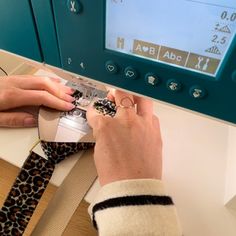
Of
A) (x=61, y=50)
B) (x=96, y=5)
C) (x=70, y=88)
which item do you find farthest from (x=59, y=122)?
(x=96, y=5)

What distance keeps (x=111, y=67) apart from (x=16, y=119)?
1.00 feet

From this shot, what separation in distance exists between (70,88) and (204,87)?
376 mm

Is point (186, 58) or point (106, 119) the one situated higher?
point (186, 58)

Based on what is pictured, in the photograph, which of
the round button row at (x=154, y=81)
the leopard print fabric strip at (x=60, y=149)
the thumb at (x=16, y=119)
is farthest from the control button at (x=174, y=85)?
the thumb at (x=16, y=119)

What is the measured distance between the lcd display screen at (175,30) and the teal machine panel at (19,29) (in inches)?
5.1

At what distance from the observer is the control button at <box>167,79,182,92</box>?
15.2 inches

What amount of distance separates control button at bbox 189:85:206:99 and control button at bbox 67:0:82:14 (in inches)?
7.2

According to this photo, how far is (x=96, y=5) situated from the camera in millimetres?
357

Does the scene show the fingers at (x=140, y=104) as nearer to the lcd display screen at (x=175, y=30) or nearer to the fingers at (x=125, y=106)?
the fingers at (x=125, y=106)

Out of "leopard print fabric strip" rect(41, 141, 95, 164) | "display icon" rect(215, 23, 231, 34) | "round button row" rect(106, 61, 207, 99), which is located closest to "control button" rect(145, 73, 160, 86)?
"round button row" rect(106, 61, 207, 99)

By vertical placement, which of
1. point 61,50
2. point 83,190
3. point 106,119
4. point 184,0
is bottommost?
point 83,190

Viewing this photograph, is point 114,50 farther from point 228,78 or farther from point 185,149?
point 185,149

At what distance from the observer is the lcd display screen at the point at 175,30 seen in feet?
1.03

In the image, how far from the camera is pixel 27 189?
1.81 feet
